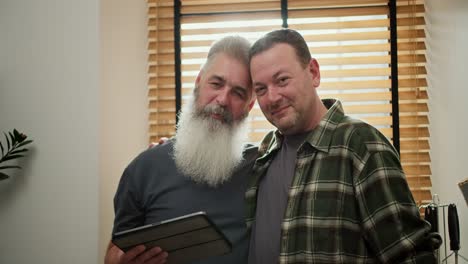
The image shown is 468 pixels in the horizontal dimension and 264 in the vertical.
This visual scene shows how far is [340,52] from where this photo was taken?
307 centimetres

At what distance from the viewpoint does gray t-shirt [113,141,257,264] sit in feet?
4.71

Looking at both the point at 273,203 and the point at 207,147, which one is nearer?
the point at 273,203

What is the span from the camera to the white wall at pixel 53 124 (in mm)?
2703

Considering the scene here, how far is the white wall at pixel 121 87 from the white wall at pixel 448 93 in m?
2.17

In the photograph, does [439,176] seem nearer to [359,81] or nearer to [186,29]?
[359,81]

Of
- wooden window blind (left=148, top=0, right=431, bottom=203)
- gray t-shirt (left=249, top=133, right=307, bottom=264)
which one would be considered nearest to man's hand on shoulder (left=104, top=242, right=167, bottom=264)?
gray t-shirt (left=249, top=133, right=307, bottom=264)

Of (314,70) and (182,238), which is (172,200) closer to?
(182,238)

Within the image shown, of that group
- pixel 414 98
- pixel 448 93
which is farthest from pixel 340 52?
pixel 448 93

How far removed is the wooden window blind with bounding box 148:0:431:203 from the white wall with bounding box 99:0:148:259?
0.30 feet

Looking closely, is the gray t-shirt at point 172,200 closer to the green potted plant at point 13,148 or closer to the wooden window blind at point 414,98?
the green potted plant at point 13,148

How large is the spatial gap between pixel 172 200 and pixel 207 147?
0.99 ft

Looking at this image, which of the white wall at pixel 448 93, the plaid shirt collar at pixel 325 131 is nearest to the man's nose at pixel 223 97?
the plaid shirt collar at pixel 325 131

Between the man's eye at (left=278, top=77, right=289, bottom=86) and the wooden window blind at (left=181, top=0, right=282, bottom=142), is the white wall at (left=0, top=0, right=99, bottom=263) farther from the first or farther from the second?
the man's eye at (left=278, top=77, right=289, bottom=86)

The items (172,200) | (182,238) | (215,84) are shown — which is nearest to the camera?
(182,238)
